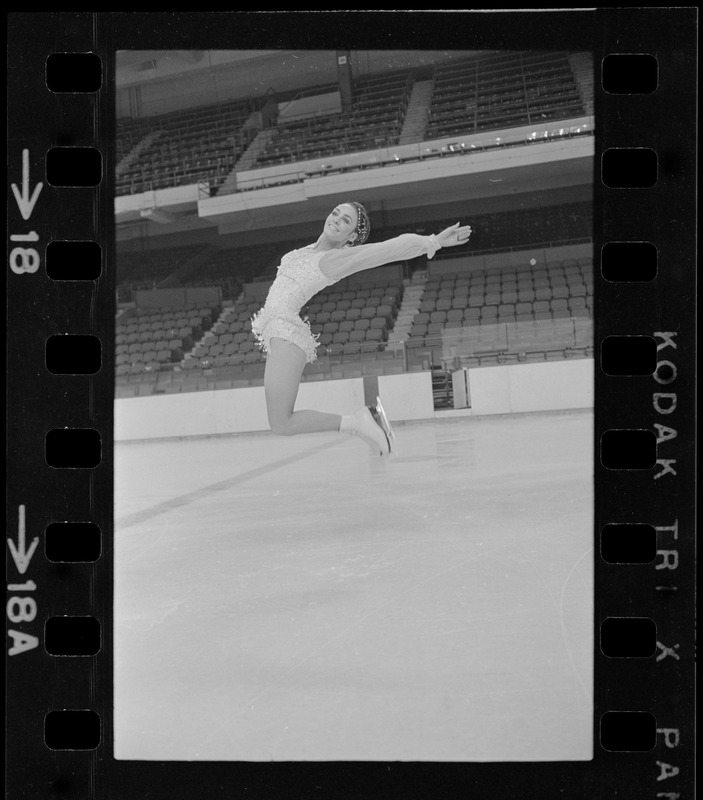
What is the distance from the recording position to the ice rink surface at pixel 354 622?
38.8 inches

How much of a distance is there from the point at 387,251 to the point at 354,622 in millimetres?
645

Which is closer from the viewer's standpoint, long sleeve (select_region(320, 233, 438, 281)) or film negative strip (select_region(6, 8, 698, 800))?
film negative strip (select_region(6, 8, 698, 800))

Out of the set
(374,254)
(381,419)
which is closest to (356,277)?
(374,254)

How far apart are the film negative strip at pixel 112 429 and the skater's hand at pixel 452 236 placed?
24cm

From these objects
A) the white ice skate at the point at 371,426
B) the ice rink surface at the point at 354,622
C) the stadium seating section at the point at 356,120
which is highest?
the stadium seating section at the point at 356,120

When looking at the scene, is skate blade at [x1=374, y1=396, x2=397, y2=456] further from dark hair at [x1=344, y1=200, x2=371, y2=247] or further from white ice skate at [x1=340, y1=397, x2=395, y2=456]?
dark hair at [x1=344, y1=200, x2=371, y2=247]

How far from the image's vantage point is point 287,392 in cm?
124

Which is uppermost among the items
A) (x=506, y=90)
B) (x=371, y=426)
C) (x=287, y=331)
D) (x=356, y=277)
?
(x=506, y=90)

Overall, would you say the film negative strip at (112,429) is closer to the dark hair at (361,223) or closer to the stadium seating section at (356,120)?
the stadium seating section at (356,120)

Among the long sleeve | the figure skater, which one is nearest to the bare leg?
the figure skater

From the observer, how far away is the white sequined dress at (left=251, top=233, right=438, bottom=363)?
118cm

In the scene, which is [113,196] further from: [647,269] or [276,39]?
[647,269]

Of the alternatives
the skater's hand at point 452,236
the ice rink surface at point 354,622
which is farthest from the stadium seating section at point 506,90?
the ice rink surface at point 354,622

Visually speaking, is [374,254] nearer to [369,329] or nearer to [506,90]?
[369,329]
